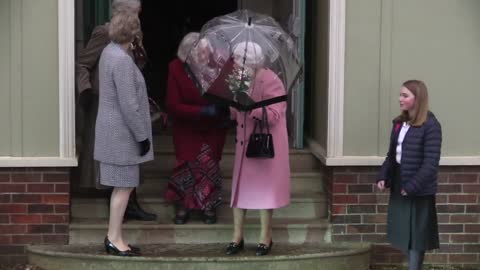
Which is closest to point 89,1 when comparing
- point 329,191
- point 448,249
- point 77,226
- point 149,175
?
point 149,175

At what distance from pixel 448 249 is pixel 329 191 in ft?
3.28

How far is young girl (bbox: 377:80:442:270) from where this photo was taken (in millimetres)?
5887

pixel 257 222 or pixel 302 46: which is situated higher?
pixel 302 46

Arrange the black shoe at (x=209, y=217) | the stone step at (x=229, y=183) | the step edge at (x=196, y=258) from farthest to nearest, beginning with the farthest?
1. the stone step at (x=229, y=183)
2. the black shoe at (x=209, y=217)
3. the step edge at (x=196, y=258)

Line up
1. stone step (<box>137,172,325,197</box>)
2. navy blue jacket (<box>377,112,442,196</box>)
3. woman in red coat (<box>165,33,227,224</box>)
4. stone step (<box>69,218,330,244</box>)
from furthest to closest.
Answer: stone step (<box>137,172,325,197</box>)
stone step (<box>69,218,330,244</box>)
woman in red coat (<box>165,33,227,224</box>)
navy blue jacket (<box>377,112,442,196</box>)

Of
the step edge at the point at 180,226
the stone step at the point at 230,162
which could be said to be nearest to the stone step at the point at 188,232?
the step edge at the point at 180,226

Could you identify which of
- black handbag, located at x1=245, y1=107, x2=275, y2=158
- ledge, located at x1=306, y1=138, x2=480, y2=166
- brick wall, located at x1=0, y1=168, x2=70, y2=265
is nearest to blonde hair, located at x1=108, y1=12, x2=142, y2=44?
black handbag, located at x1=245, y1=107, x2=275, y2=158

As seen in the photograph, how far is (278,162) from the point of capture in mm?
6406

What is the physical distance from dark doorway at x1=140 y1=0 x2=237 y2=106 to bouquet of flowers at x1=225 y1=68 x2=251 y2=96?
16.5ft

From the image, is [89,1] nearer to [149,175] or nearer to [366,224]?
[149,175]

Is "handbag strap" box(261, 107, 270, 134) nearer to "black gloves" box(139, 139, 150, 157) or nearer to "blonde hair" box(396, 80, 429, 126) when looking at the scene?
"black gloves" box(139, 139, 150, 157)

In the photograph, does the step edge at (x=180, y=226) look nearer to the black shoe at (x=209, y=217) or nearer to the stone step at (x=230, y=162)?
the black shoe at (x=209, y=217)

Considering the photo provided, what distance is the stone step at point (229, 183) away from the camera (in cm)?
748

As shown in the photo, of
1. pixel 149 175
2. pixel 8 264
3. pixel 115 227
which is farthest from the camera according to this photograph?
pixel 149 175
